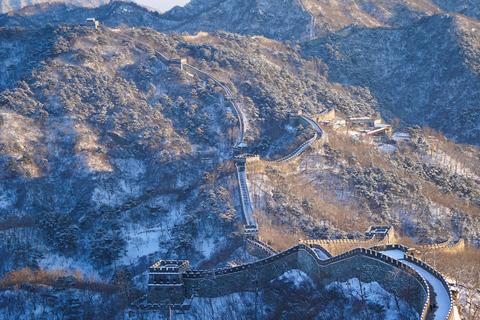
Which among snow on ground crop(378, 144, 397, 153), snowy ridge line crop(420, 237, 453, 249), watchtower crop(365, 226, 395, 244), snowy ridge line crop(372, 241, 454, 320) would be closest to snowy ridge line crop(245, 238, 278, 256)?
watchtower crop(365, 226, 395, 244)

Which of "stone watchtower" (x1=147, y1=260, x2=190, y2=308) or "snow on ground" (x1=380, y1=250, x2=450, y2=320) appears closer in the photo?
"snow on ground" (x1=380, y1=250, x2=450, y2=320)

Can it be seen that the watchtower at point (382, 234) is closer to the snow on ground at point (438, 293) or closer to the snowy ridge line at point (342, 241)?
the snowy ridge line at point (342, 241)

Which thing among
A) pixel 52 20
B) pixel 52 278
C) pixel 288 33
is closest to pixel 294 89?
pixel 288 33

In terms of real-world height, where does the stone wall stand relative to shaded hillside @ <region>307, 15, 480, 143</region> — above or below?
above

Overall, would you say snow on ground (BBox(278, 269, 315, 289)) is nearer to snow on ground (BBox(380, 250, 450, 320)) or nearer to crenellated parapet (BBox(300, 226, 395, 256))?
crenellated parapet (BBox(300, 226, 395, 256))

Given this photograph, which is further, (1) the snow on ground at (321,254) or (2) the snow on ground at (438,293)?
(1) the snow on ground at (321,254)

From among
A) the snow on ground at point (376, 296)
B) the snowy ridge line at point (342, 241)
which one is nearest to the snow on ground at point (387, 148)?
the snowy ridge line at point (342, 241)
